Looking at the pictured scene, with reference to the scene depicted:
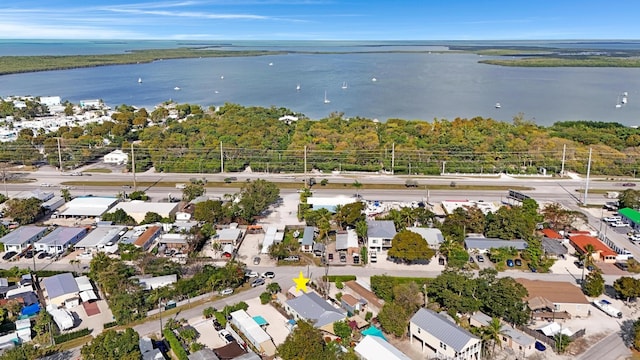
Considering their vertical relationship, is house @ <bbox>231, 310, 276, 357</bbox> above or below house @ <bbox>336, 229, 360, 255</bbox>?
below

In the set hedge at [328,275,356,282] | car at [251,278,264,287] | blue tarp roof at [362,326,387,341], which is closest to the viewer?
blue tarp roof at [362,326,387,341]

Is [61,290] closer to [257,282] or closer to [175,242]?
[175,242]

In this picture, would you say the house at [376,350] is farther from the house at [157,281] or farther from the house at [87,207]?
the house at [87,207]

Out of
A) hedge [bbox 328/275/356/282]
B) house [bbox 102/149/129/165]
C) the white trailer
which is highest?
house [bbox 102/149/129/165]

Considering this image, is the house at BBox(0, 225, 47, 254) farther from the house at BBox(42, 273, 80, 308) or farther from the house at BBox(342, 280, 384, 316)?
the house at BBox(342, 280, 384, 316)

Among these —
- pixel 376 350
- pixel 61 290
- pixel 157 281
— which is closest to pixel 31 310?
pixel 61 290

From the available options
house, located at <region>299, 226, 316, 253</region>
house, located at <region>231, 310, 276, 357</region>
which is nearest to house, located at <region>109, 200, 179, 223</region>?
house, located at <region>299, 226, 316, 253</region>

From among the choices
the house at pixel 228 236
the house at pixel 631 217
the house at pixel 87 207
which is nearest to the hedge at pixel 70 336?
the house at pixel 228 236
